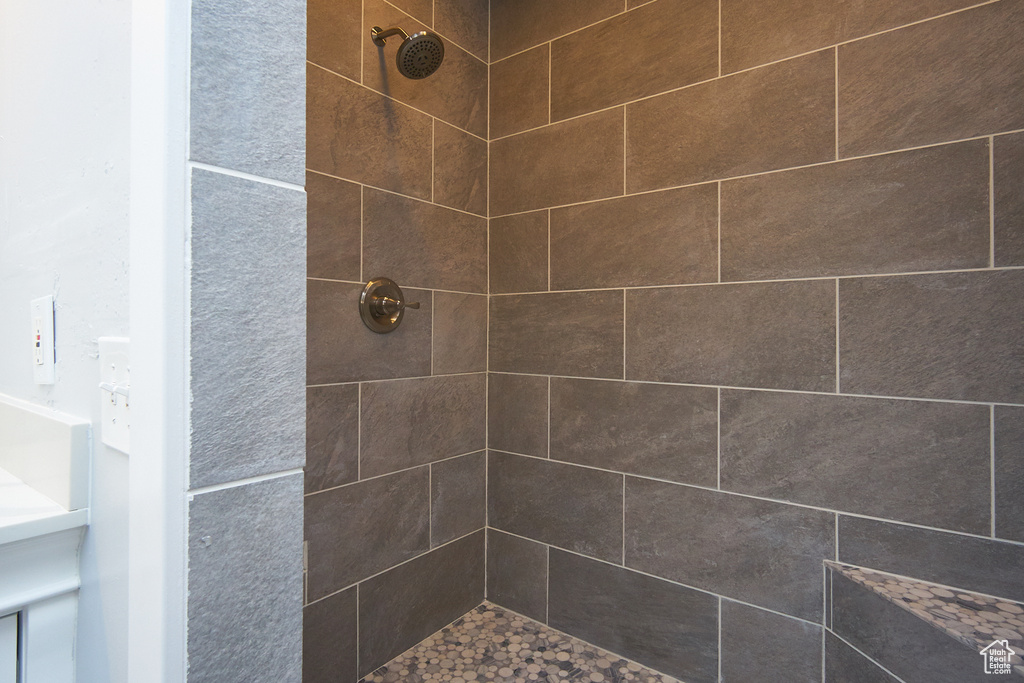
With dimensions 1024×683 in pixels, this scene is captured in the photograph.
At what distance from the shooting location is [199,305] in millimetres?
467

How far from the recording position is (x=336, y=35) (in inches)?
55.9

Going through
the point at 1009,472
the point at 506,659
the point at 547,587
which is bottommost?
the point at 506,659

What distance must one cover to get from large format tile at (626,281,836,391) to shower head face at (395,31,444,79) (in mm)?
870

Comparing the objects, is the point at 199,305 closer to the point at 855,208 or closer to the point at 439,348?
the point at 439,348

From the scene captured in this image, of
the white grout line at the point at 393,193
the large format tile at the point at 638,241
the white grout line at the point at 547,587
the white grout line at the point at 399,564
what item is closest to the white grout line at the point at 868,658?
the white grout line at the point at 547,587

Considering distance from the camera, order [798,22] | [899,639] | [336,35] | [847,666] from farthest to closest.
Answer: [336,35] → [798,22] → [847,666] → [899,639]

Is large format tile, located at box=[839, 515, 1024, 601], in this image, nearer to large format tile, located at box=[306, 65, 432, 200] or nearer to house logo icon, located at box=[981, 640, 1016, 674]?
house logo icon, located at box=[981, 640, 1016, 674]

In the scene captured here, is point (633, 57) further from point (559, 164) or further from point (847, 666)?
point (847, 666)

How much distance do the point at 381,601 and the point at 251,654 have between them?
3.74ft

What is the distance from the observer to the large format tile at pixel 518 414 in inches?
69.3

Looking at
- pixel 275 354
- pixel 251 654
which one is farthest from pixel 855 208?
pixel 251 654

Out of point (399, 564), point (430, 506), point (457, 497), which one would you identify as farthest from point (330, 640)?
point (457, 497)

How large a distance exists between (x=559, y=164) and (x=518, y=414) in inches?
33.3

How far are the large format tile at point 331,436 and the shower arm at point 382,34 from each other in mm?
974
